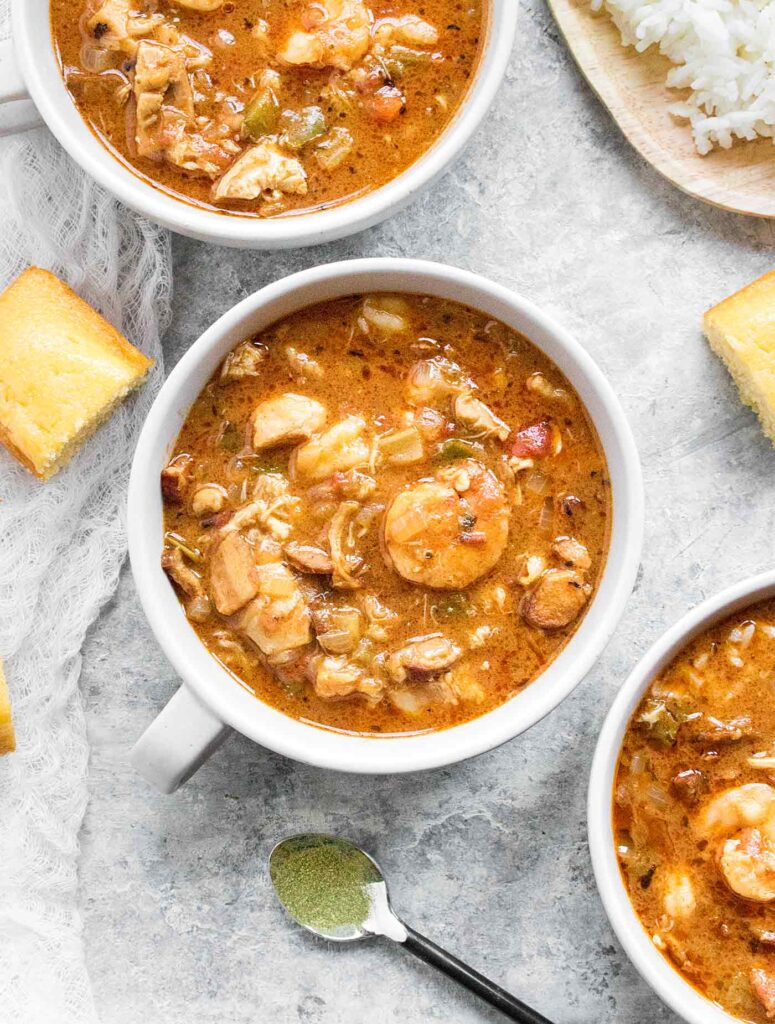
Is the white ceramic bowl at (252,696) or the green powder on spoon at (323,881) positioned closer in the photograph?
the white ceramic bowl at (252,696)

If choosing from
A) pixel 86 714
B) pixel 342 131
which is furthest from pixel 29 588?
pixel 342 131

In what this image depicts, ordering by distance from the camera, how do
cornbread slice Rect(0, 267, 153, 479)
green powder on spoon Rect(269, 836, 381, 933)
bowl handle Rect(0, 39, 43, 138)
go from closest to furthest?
bowl handle Rect(0, 39, 43, 138) < cornbread slice Rect(0, 267, 153, 479) < green powder on spoon Rect(269, 836, 381, 933)

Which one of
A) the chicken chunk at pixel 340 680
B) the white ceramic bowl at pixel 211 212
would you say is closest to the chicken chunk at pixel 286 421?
the white ceramic bowl at pixel 211 212

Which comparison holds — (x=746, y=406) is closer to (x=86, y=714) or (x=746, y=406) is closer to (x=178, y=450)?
(x=178, y=450)

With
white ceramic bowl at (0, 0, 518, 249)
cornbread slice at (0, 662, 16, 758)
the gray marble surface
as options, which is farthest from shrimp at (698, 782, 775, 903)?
cornbread slice at (0, 662, 16, 758)

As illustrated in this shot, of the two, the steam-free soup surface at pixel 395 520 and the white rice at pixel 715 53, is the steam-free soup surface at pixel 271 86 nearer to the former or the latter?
the steam-free soup surface at pixel 395 520

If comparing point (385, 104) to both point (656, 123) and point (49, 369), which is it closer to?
point (656, 123)

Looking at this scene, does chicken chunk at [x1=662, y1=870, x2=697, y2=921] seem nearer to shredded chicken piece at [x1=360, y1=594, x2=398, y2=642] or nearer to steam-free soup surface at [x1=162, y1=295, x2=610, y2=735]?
steam-free soup surface at [x1=162, y1=295, x2=610, y2=735]
